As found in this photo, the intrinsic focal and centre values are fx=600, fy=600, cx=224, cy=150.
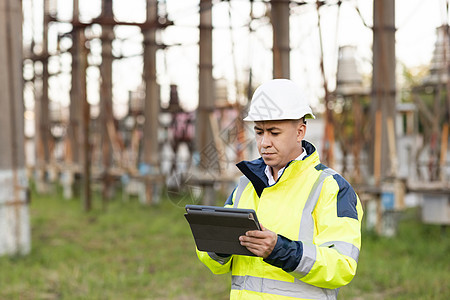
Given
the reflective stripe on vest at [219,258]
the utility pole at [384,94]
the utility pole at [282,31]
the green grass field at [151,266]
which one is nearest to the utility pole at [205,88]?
the green grass field at [151,266]

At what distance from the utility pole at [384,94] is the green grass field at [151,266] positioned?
47.5 inches

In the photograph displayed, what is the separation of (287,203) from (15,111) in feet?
21.0

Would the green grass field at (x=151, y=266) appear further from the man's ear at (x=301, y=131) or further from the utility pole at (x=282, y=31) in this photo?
the man's ear at (x=301, y=131)

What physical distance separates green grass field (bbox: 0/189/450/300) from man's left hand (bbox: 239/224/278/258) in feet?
14.6

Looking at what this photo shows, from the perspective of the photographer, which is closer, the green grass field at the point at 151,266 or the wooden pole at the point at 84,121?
the green grass field at the point at 151,266

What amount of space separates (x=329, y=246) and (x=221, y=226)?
0.39m

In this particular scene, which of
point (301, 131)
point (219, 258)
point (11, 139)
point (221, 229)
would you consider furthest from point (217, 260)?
point (11, 139)

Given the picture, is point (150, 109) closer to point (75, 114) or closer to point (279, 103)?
point (75, 114)

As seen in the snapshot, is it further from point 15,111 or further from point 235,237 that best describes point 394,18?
point 235,237

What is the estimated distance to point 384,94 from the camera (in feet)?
31.6

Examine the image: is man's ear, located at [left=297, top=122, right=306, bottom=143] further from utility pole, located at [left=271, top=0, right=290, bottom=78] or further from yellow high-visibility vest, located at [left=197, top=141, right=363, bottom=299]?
utility pole, located at [left=271, top=0, right=290, bottom=78]

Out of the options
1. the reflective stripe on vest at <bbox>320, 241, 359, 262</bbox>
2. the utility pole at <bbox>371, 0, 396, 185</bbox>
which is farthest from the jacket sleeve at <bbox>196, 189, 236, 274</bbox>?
the utility pole at <bbox>371, 0, 396, 185</bbox>

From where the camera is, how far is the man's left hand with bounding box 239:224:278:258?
2.06m

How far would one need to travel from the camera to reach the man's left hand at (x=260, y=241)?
2064mm
